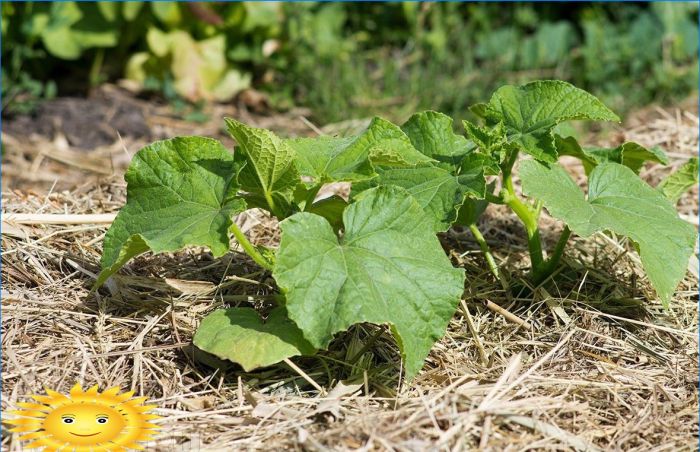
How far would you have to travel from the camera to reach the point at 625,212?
8.42ft

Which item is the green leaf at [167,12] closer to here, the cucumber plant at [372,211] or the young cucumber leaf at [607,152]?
the cucumber plant at [372,211]

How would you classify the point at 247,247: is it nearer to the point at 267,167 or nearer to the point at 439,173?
the point at 267,167

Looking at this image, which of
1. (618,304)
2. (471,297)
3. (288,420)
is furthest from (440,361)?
(618,304)

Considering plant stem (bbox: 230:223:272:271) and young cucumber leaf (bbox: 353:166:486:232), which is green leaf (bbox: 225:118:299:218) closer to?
plant stem (bbox: 230:223:272:271)

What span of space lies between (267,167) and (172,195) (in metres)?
0.30

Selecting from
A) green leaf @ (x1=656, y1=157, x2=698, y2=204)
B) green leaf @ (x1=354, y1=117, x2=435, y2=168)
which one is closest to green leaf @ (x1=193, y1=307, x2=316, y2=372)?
green leaf @ (x1=354, y1=117, x2=435, y2=168)

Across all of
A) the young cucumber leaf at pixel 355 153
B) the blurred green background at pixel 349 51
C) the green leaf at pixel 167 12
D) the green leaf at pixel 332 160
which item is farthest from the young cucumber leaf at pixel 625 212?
the green leaf at pixel 167 12

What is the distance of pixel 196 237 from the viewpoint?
225 centimetres

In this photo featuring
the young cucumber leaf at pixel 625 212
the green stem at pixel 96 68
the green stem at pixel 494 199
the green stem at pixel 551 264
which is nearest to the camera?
the young cucumber leaf at pixel 625 212

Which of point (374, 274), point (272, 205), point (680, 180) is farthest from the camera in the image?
point (680, 180)

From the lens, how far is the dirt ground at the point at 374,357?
2.20 meters

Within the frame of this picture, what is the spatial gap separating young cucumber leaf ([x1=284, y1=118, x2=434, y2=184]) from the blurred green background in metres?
2.52

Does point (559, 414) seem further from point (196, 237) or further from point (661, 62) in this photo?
point (661, 62)

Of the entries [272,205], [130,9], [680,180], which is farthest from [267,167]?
[130,9]
